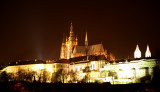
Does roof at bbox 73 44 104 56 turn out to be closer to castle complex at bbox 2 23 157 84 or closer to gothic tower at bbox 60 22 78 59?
castle complex at bbox 2 23 157 84

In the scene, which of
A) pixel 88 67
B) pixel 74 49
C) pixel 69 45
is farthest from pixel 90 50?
pixel 88 67

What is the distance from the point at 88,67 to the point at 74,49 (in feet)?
107

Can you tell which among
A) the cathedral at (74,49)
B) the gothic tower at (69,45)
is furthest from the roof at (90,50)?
the gothic tower at (69,45)

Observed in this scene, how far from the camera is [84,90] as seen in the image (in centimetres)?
5281

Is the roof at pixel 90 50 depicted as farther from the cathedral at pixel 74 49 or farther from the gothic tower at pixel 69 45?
the gothic tower at pixel 69 45

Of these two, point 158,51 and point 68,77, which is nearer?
point 158,51

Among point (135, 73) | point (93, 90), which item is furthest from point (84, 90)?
point (135, 73)

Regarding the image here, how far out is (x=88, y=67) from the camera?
119 m

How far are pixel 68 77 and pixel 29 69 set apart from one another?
22436mm

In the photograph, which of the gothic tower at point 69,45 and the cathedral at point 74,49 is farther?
the gothic tower at point 69,45

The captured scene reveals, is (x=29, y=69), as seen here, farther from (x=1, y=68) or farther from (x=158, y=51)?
(x=158, y=51)

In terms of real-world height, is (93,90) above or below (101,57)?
below

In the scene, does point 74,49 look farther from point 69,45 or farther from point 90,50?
point 90,50

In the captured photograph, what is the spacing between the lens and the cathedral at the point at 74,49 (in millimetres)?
139125
